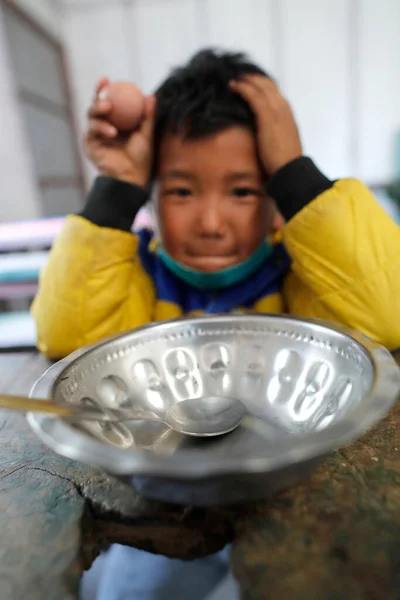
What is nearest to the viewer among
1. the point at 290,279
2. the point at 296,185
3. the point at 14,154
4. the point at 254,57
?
the point at 296,185

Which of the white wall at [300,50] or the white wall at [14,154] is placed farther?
the white wall at [300,50]

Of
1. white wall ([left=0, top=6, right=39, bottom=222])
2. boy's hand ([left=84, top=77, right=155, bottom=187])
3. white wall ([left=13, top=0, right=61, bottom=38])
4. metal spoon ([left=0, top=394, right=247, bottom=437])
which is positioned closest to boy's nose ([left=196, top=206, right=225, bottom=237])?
boy's hand ([left=84, top=77, right=155, bottom=187])

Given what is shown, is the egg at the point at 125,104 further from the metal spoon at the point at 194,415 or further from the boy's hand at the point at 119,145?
the metal spoon at the point at 194,415

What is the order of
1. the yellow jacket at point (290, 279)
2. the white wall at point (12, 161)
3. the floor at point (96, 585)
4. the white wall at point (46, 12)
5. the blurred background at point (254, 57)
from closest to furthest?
the floor at point (96, 585) < the yellow jacket at point (290, 279) < the white wall at point (12, 161) < the white wall at point (46, 12) < the blurred background at point (254, 57)

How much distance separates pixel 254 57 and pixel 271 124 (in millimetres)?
1488

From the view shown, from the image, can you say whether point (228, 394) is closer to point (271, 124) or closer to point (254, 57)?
point (271, 124)

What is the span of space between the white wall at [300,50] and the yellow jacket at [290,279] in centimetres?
160

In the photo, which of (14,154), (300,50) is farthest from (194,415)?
(300,50)

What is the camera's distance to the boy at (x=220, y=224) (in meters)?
0.51

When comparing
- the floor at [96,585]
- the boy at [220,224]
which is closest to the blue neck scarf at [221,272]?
the boy at [220,224]

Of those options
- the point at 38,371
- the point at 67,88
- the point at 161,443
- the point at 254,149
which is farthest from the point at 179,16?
the point at 161,443

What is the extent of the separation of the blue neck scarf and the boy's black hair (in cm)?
16

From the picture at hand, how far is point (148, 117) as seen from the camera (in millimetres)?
599

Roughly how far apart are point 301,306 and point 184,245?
0.17 metres
